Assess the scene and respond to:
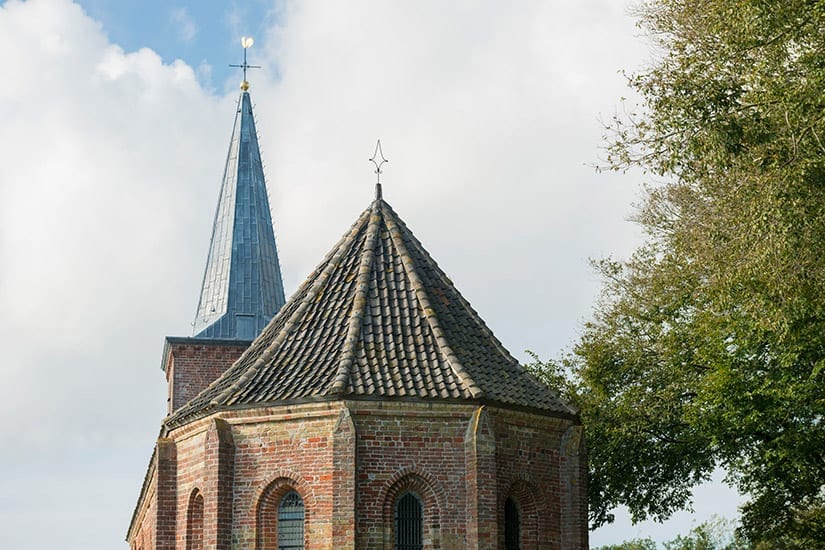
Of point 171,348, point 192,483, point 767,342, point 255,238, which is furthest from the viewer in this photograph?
point 255,238

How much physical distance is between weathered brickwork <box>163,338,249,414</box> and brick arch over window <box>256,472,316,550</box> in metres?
12.6

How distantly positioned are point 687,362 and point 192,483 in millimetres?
11714

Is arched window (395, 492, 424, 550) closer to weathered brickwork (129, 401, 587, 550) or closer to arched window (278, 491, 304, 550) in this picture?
weathered brickwork (129, 401, 587, 550)

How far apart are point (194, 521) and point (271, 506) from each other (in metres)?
2.44

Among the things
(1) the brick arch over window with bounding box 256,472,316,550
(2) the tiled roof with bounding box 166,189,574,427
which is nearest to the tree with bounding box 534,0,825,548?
(2) the tiled roof with bounding box 166,189,574,427

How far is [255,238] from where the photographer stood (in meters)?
35.7

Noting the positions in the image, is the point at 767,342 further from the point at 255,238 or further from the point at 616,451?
the point at 255,238

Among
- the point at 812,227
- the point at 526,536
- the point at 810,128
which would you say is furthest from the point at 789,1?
the point at 526,536

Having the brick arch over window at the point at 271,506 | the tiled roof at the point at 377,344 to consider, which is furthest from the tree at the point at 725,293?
the brick arch over window at the point at 271,506

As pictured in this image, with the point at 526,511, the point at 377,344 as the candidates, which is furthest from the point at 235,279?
the point at 526,511

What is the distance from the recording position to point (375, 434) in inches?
786

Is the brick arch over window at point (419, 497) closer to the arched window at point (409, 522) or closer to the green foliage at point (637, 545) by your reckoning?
the arched window at point (409, 522)

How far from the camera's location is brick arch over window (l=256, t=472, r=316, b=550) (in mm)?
20188

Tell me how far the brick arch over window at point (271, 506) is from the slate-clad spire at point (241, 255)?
13.4m
